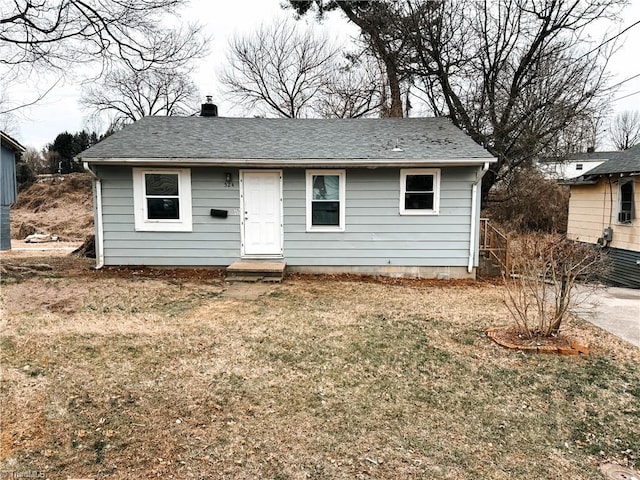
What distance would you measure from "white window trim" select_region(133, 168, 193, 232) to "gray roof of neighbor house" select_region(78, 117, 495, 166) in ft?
1.32

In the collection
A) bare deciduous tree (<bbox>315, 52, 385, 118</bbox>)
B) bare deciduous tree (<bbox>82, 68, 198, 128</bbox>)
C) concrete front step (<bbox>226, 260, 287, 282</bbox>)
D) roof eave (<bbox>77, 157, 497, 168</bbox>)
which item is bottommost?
concrete front step (<bbox>226, 260, 287, 282</bbox>)

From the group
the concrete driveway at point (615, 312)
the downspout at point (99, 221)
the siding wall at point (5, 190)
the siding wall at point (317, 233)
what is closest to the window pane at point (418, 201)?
the siding wall at point (317, 233)

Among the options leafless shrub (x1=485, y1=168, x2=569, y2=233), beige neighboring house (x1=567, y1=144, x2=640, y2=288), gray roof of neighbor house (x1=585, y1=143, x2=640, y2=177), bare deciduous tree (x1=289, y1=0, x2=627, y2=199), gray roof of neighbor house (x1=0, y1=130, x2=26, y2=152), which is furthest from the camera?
leafless shrub (x1=485, y1=168, x2=569, y2=233)

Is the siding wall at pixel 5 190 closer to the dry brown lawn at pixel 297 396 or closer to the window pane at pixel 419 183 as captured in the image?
the dry brown lawn at pixel 297 396

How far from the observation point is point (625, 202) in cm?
1057

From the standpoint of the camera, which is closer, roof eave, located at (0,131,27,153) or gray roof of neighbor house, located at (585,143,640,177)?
gray roof of neighbor house, located at (585,143,640,177)

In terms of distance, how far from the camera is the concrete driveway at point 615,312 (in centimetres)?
536

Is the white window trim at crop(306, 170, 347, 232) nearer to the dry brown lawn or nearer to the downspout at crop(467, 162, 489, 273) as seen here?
the downspout at crop(467, 162, 489, 273)

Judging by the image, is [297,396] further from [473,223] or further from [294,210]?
[473,223]

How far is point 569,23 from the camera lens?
11.3 metres

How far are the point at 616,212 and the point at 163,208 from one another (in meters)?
11.5

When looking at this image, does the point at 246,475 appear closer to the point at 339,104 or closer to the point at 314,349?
the point at 314,349

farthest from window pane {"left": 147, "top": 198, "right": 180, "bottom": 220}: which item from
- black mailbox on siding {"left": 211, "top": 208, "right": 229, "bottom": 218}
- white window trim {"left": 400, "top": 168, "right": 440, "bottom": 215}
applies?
white window trim {"left": 400, "top": 168, "right": 440, "bottom": 215}

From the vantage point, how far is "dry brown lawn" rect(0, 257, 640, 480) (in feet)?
8.34
